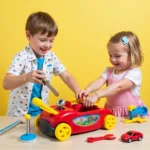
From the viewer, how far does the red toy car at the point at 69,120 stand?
0.61 meters

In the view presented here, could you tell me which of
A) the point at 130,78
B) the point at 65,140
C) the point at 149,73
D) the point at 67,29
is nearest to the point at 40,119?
the point at 65,140

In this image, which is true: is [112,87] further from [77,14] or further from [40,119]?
[77,14]

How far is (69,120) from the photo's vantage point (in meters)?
0.63

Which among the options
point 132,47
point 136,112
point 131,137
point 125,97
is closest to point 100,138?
point 131,137

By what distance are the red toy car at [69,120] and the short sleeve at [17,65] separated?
0.77ft

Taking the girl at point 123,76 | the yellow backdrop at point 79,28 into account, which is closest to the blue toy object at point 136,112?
the girl at point 123,76

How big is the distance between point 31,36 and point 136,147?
498mm

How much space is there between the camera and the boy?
0.84 meters

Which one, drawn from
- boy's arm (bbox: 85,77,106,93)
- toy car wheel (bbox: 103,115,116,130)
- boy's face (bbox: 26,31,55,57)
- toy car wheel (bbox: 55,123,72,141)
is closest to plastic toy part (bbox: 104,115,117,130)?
toy car wheel (bbox: 103,115,116,130)

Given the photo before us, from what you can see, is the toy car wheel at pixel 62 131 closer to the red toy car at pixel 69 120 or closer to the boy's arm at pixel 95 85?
the red toy car at pixel 69 120

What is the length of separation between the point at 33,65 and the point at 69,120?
35 centimetres

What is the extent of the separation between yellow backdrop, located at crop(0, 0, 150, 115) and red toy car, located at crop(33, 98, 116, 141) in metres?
0.55

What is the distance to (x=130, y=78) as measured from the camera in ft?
2.82

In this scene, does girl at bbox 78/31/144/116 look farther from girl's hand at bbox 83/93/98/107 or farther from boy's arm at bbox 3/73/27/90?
boy's arm at bbox 3/73/27/90
